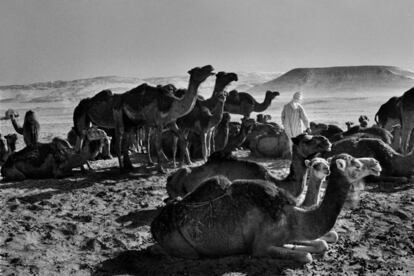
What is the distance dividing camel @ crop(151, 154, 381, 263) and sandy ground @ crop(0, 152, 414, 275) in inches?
5.6

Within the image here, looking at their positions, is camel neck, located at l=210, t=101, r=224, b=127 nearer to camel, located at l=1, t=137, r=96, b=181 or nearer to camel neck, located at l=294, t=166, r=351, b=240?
camel, located at l=1, t=137, r=96, b=181

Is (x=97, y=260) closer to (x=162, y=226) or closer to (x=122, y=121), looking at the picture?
(x=162, y=226)

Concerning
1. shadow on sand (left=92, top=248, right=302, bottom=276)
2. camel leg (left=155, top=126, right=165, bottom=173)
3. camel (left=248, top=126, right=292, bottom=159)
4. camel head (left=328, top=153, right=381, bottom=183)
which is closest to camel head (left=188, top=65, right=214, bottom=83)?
camel leg (left=155, top=126, right=165, bottom=173)

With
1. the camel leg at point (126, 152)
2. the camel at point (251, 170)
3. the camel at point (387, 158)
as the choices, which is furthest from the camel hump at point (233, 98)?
the camel at point (251, 170)

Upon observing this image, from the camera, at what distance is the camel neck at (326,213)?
589 centimetres

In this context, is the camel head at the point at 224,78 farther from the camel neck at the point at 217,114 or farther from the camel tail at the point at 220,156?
the camel tail at the point at 220,156

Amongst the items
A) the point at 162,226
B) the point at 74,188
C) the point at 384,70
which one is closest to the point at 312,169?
the point at 162,226

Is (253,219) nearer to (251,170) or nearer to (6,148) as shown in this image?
(251,170)

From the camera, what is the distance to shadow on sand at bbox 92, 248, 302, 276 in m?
5.97

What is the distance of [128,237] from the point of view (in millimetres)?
7508

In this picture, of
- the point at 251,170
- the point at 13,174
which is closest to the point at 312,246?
the point at 251,170

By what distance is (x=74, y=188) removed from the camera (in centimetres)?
1070

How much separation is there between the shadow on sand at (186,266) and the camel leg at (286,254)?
57 millimetres

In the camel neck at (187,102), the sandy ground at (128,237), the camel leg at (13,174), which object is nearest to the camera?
the sandy ground at (128,237)
